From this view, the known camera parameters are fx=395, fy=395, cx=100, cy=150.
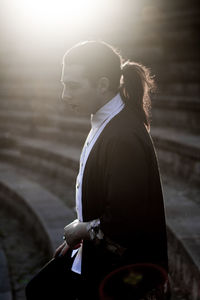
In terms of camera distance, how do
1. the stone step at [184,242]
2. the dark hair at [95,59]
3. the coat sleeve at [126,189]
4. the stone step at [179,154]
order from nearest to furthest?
the coat sleeve at [126,189], the dark hair at [95,59], the stone step at [184,242], the stone step at [179,154]

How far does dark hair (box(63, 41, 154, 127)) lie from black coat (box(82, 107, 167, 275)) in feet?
0.26

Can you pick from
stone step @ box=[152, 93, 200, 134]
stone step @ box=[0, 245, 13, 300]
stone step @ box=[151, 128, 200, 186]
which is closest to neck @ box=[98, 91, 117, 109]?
stone step @ box=[0, 245, 13, 300]

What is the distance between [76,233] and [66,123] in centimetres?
562

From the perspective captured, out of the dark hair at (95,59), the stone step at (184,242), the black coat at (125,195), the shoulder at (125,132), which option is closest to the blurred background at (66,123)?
the stone step at (184,242)

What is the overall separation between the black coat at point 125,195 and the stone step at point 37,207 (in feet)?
5.91

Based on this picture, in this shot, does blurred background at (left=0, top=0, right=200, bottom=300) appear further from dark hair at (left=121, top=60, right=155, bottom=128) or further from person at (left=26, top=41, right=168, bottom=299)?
dark hair at (left=121, top=60, right=155, bottom=128)

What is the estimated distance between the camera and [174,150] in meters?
4.93

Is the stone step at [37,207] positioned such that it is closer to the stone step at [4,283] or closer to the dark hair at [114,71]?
the stone step at [4,283]

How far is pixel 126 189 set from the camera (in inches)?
63.3

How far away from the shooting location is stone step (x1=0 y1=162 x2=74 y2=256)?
3970 millimetres

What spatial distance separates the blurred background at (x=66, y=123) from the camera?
375cm

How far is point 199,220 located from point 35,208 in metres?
2.10

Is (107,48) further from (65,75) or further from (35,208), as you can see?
(35,208)

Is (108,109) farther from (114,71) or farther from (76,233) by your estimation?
(76,233)
